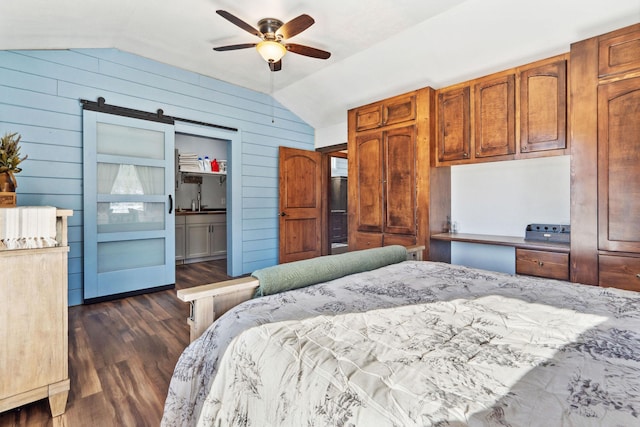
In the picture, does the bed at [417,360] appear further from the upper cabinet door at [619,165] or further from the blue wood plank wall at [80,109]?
the blue wood plank wall at [80,109]

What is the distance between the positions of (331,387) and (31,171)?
3.78m

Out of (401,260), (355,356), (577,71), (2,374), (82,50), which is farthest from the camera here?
(82,50)

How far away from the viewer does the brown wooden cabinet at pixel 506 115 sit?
2686 mm

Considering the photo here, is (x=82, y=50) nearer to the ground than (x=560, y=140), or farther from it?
farther from it

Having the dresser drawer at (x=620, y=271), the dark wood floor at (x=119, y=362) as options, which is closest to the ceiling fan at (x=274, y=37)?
the dark wood floor at (x=119, y=362)

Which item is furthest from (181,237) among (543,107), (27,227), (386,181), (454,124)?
(543,107)

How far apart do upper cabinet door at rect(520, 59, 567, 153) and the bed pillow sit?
1.87m

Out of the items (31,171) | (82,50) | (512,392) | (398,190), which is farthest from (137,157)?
(512,392)

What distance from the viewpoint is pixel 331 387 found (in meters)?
0.73

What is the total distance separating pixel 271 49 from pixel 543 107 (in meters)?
2.43

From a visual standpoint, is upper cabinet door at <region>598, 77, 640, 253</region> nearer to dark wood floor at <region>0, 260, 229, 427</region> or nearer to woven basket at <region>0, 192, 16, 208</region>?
dark wood floor at <region>0, 260, 229, 427</region>

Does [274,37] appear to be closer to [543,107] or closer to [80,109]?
[80,109]

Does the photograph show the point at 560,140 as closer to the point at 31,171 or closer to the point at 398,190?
the point at 398,190

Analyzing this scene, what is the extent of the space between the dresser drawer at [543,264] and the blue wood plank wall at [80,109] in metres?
3.47
